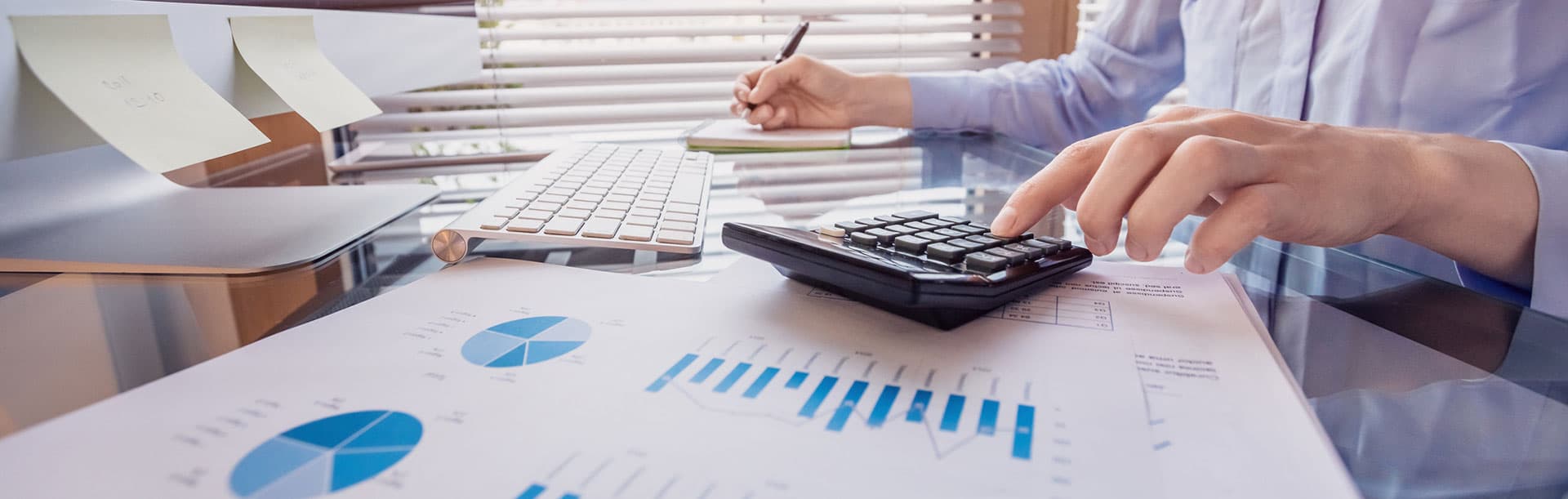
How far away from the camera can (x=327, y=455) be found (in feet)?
0.70

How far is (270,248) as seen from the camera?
0.45m

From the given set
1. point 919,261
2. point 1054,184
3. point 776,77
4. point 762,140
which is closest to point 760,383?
point 919,261

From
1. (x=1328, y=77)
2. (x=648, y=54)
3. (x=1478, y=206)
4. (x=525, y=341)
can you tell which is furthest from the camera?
(x=648, y=54)

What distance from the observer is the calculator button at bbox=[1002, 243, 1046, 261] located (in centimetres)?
36

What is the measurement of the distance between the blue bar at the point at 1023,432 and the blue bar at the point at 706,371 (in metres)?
0.10

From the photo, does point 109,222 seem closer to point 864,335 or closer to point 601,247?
point 601,247

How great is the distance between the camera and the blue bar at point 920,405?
236 millimetres

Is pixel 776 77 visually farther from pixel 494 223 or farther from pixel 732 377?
pixel 732 377

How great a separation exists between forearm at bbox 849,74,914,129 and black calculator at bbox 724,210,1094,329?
61 centimetres

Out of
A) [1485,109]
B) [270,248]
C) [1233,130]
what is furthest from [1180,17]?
[270,248]

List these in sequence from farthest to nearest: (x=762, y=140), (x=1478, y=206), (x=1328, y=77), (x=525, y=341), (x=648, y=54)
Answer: (x=648, y=54) < (x=762, y=140) < (x=1328, y=77) < (x=1478, y=206) < (x=525, y=341)

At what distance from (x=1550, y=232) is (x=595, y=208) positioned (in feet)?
1.68

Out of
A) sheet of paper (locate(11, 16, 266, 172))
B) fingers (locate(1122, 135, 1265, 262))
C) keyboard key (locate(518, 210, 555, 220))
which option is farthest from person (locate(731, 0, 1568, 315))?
sheet of paper (locate(11, 16, 266, 172))

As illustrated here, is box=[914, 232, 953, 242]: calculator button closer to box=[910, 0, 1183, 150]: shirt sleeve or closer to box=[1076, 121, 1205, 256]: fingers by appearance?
box=[1076, 121, 1205, 256]: fingers
